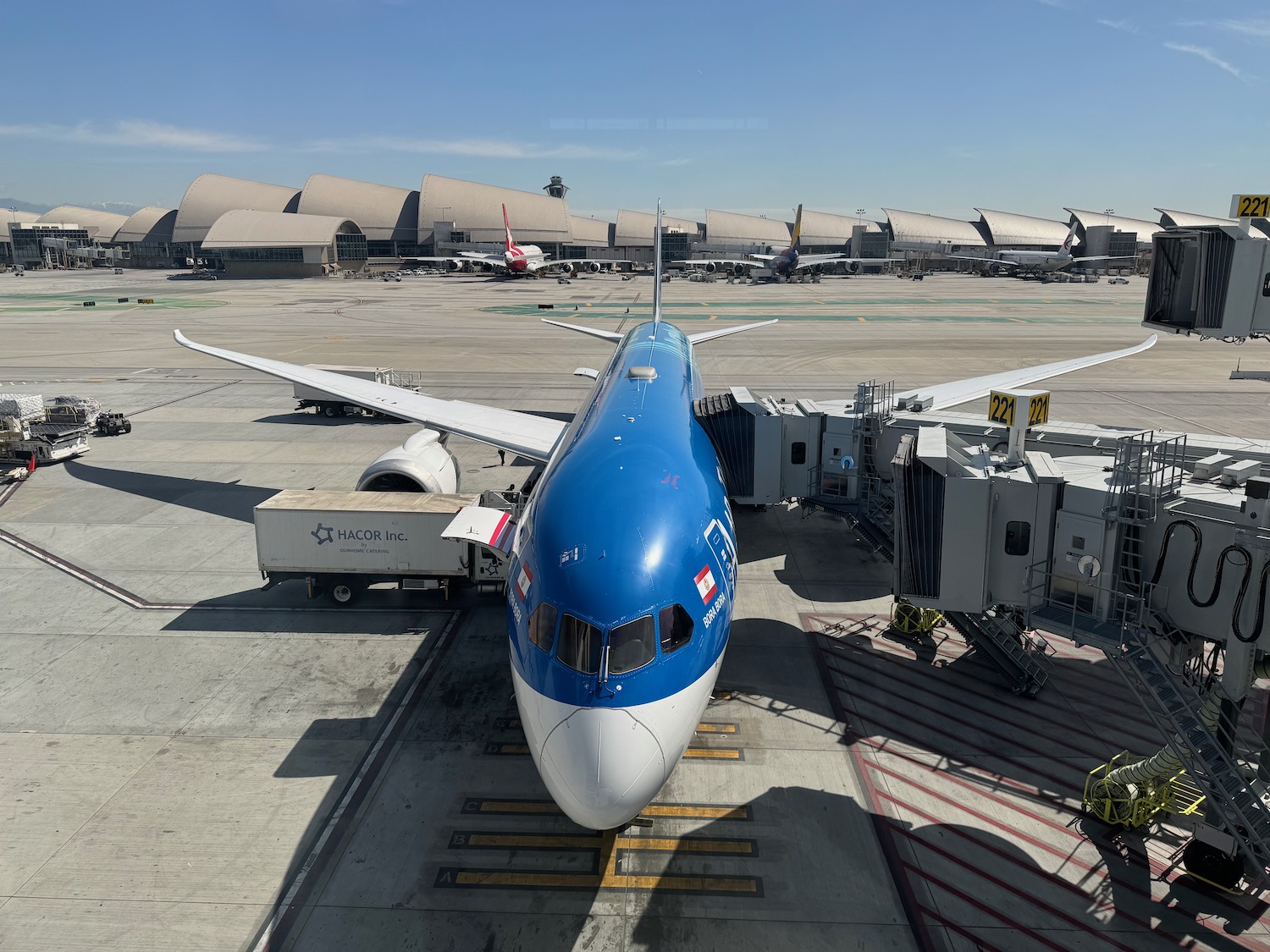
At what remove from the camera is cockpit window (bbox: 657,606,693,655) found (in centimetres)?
1083

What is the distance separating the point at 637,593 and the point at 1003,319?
94.0m

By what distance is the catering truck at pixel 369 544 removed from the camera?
20.6m

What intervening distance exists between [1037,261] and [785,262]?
56.2 m

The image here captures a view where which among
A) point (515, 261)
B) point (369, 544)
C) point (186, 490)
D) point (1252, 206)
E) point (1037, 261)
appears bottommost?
point (186, 490)

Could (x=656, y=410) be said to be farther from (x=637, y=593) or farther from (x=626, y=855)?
(x=626, y=855)

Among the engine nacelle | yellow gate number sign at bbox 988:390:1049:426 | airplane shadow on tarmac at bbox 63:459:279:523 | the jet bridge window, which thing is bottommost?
airplane shadow on tarmac at bbox 63:459:279:523

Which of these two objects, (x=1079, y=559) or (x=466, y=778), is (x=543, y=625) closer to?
(x=466, y=778)

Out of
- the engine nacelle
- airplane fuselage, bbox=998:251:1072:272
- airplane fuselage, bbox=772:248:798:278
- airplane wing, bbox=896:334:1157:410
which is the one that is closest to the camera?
the engine nacelle

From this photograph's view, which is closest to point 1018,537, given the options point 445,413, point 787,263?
point 445,413

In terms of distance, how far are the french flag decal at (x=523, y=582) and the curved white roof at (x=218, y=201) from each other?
19168 centimetres

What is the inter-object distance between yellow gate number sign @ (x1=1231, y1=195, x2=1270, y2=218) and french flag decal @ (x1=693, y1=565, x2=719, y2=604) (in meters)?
10.5

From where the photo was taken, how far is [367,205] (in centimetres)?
18188

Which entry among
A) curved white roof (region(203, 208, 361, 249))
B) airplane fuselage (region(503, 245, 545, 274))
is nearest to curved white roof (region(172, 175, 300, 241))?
curved white roof (region(203, 208, 361, 249))

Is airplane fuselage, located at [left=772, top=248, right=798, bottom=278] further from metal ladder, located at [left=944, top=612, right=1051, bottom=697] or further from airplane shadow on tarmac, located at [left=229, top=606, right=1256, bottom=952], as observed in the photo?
airplane shadow on tarmac, located at [left=229, top=606, right=1256, bottom=952]
